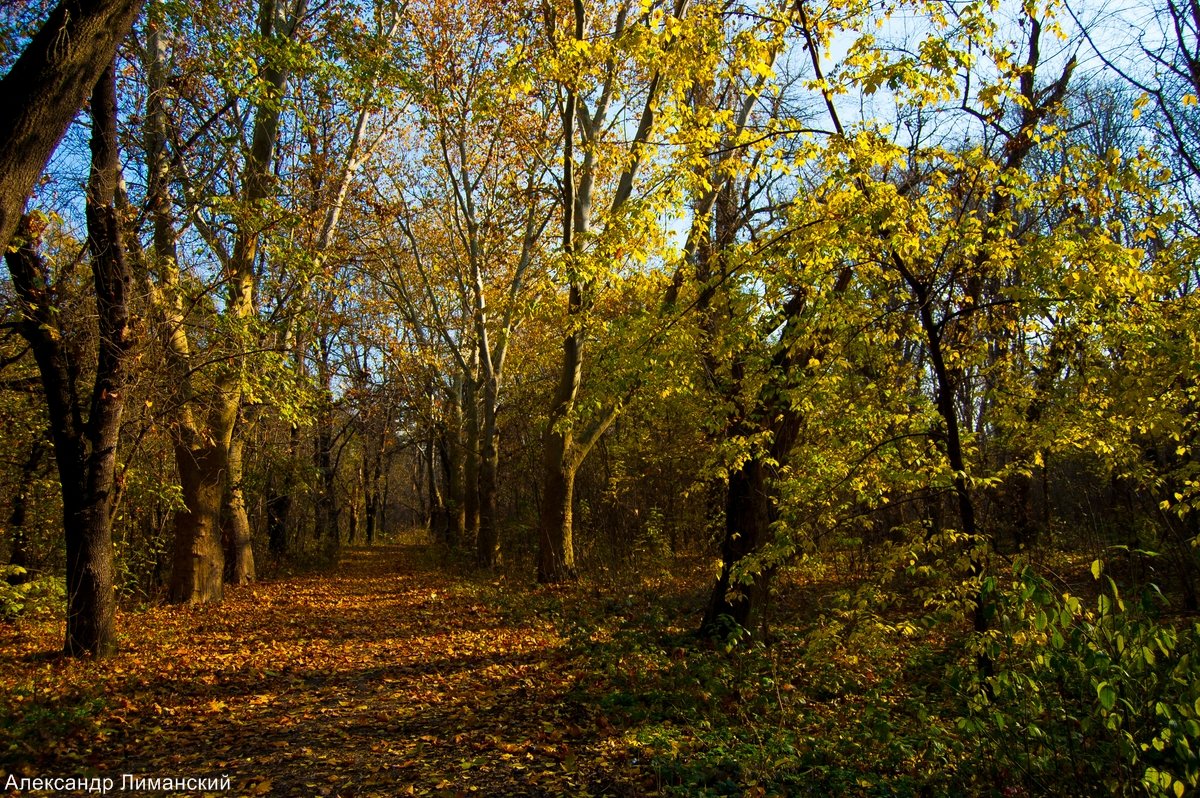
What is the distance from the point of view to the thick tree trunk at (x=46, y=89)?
3152 mm

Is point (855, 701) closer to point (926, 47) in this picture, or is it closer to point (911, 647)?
point (911, 647)

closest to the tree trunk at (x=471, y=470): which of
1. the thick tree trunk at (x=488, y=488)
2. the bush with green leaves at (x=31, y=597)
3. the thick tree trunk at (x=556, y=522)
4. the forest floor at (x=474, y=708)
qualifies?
the thick tree trunk at (x=488, y=488)

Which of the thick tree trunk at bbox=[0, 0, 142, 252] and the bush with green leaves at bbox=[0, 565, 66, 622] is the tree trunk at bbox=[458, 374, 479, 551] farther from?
the thick tree trunk at bbox=[0, 0, 142, 252]

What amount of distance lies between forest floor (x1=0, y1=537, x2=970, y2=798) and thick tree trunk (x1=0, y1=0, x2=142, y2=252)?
145 inches

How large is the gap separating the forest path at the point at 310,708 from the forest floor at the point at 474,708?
0.9 inches

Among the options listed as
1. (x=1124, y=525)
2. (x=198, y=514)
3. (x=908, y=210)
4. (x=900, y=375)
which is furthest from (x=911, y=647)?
(x=198, y=514)

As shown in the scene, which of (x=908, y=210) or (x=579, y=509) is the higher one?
(x=908, y=210)

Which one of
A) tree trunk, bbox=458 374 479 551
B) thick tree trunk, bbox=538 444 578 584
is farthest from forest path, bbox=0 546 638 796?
tree trunk, bbox=458 374 479 551

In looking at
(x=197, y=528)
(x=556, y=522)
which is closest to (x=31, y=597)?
(x=197, y=528)

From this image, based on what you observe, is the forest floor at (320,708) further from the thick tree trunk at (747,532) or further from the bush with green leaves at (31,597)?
the thick tree trunk at (747,532)

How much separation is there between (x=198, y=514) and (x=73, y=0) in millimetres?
9154

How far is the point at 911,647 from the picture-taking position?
28.5ft

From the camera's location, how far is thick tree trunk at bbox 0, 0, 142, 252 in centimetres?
315

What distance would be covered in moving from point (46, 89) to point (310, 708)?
5.12 meters
